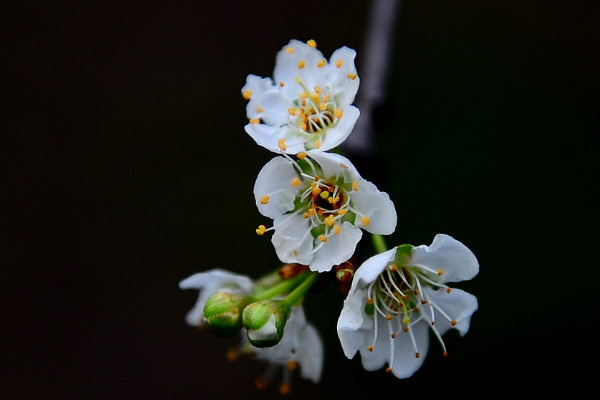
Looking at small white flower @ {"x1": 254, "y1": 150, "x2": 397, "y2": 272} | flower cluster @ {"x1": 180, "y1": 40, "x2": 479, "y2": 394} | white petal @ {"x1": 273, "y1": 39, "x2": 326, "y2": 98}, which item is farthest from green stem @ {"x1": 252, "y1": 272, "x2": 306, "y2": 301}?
white petal @ {"x1": 273, "y1": 39, "x2": 326, "y2": 98}

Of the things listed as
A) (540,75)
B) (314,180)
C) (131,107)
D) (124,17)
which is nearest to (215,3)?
(124,17)

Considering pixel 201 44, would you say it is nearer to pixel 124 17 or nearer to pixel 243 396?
pixel 124 17

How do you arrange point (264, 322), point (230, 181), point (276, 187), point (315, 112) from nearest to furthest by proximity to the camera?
point (264, 322) → point (276, 187) → point (315, 112) → point (230, 181)

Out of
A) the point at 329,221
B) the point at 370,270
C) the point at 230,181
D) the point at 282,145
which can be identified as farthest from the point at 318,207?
the point at 230,181

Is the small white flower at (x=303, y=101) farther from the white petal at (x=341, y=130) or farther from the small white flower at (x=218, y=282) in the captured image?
the small white flower at (x=218, y=282)

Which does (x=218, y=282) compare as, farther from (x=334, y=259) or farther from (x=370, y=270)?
(x=370, y=270)

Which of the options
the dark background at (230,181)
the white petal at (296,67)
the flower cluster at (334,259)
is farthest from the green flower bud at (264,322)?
the dark background at (230,181)

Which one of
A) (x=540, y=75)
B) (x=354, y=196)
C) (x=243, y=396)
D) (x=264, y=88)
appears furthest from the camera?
(x=243, y=396)
